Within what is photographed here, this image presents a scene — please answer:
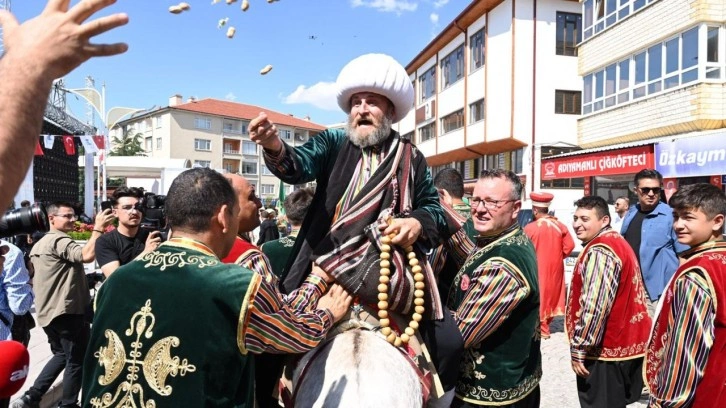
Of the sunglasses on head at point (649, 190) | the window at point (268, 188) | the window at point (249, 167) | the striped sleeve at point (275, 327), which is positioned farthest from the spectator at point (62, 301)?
the window at point (268, 188)

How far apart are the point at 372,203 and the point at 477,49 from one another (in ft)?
86.2

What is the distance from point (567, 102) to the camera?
960 inches

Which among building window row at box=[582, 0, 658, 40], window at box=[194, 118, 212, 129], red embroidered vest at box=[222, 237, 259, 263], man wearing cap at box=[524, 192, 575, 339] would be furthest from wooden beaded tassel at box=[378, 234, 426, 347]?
window at box=[194, 118, 212, 129]

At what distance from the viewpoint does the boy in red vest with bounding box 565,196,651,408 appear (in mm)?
3908

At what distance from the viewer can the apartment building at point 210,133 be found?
5553cm

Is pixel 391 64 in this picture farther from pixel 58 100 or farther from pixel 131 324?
pixel 58 100

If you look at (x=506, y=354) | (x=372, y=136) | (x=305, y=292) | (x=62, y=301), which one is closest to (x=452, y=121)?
(x=62, y=301)

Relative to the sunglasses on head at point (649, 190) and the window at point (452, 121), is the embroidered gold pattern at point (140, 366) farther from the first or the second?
the window at point (452, 121)

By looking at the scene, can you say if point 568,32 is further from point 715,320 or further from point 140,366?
point 140,366

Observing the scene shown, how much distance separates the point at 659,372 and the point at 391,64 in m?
2.29

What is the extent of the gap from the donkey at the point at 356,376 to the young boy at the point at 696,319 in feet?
5.09

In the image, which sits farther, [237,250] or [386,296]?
[237,250]

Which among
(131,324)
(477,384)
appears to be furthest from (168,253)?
(477,384)

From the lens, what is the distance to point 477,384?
3.04 meters
